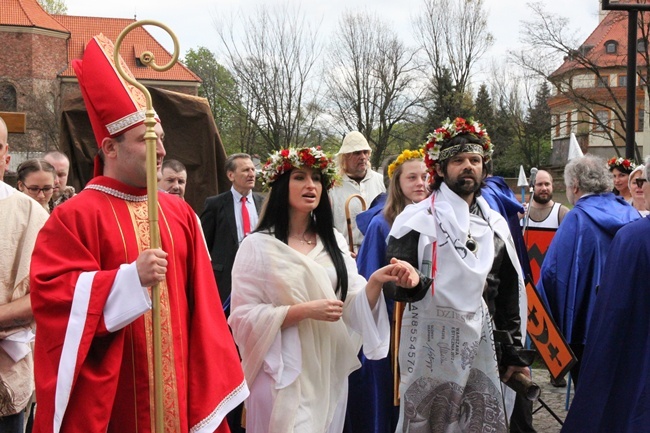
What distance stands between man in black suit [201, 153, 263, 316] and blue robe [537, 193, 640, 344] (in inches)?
105

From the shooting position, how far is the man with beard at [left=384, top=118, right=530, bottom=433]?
4043mm

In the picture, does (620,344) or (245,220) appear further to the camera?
(245,220)

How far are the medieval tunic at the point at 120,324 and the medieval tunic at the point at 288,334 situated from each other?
0.82m

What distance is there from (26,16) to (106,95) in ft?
189

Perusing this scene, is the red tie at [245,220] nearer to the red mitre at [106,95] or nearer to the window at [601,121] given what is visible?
the red mitre at [106,95]

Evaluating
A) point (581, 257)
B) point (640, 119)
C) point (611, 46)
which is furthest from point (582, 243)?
point (611, 46)

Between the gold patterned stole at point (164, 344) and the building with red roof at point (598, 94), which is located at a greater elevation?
the building with red roof at point (598, 94)

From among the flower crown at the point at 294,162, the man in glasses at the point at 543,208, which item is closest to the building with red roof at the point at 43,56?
the man in glasses at the point at 543,208

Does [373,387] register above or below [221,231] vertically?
below

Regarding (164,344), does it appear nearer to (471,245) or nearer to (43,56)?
(471,245)

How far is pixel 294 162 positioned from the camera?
4.40m

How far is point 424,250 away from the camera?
13.6 feet

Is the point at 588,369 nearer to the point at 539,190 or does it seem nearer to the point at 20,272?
the point at 20,272

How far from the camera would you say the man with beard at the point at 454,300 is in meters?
4.04
